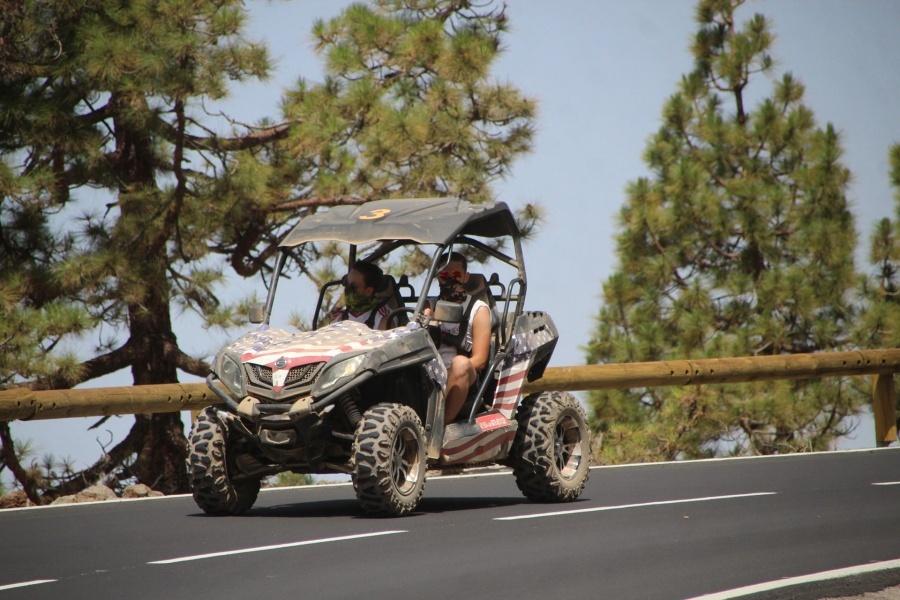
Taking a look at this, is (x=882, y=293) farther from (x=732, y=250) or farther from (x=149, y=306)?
(x=149, y=306)

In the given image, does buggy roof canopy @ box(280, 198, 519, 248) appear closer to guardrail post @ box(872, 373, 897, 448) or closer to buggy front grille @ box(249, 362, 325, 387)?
buggy front grille @ box(249, 362, 325, 387)

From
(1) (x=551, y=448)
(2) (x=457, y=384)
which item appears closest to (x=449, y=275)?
(2) (x=457, y=384)

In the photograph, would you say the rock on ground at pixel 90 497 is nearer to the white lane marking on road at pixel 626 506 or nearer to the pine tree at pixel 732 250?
the white lane marking on road at pixel 626 506

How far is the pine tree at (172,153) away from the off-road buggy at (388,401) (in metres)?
9.32

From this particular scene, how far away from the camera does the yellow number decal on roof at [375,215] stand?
1284 centimetres

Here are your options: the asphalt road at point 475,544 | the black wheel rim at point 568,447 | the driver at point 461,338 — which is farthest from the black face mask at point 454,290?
the asphalt road at point 475,544

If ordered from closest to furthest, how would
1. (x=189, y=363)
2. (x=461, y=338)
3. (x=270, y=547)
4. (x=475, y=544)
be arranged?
(x=270, y=547)
(x=475, y=544)
(x=461, y=338)
(x=189, y=363)

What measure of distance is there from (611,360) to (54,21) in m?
15.5

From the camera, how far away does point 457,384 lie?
12.6 m

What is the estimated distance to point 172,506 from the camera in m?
14.0

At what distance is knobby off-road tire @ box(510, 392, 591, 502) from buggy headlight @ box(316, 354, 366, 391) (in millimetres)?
2208

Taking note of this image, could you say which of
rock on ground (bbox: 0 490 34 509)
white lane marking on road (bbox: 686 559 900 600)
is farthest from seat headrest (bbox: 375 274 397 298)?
rock on ground (bbox: 0 490 34 509)

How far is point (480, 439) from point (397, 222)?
1.82 meters

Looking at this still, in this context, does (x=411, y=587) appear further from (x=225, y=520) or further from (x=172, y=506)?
(x=172, y=506)
